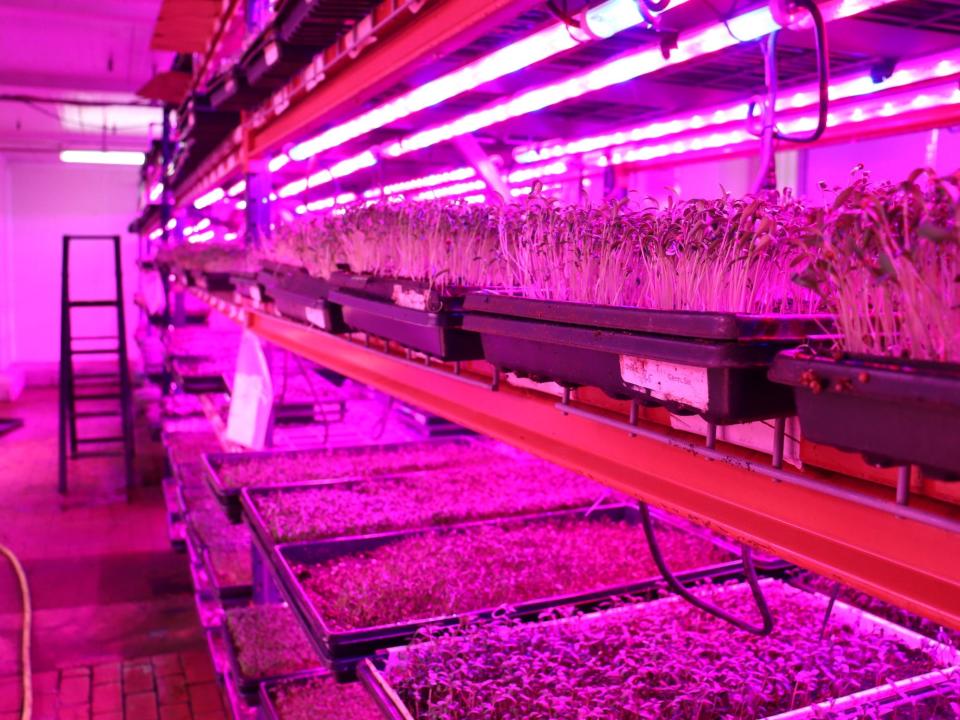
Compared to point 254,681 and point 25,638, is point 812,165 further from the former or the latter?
point 25,638

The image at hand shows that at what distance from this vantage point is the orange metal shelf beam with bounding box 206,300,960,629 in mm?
748

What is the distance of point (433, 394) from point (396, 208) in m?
0.62

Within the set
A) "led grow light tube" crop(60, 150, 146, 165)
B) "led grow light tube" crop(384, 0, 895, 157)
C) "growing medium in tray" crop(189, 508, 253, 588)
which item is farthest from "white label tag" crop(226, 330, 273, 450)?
"led grow light tube" crop(60, 150, 146, 165)

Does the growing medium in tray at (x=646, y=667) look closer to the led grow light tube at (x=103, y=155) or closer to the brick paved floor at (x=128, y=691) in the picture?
the brick paved floor at (x=128, y=691)

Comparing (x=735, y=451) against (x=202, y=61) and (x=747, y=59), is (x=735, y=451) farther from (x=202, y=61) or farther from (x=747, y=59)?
(x=202, y=61)

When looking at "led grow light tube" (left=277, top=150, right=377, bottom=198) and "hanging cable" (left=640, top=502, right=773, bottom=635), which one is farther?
"led grow light tube" (left=277, top=150, right=377, bottom=198)

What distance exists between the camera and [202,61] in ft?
16.8

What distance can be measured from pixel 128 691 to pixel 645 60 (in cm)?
376

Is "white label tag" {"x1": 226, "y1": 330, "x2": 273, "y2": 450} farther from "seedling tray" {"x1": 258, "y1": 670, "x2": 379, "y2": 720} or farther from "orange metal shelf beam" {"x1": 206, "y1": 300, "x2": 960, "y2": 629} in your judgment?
"orange metal shelf beam" {"x1": 206, "y1": 300, "x2": 960, "y2": 629}

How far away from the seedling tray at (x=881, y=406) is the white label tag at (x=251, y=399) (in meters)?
3.00

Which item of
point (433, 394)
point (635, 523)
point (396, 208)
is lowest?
point (635, 523)

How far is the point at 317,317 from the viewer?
2232 mm

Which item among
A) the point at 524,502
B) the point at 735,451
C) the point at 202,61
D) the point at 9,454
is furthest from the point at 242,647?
the point at 9,454

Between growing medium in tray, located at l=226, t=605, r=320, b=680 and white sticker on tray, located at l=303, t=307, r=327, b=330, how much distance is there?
91 cm
